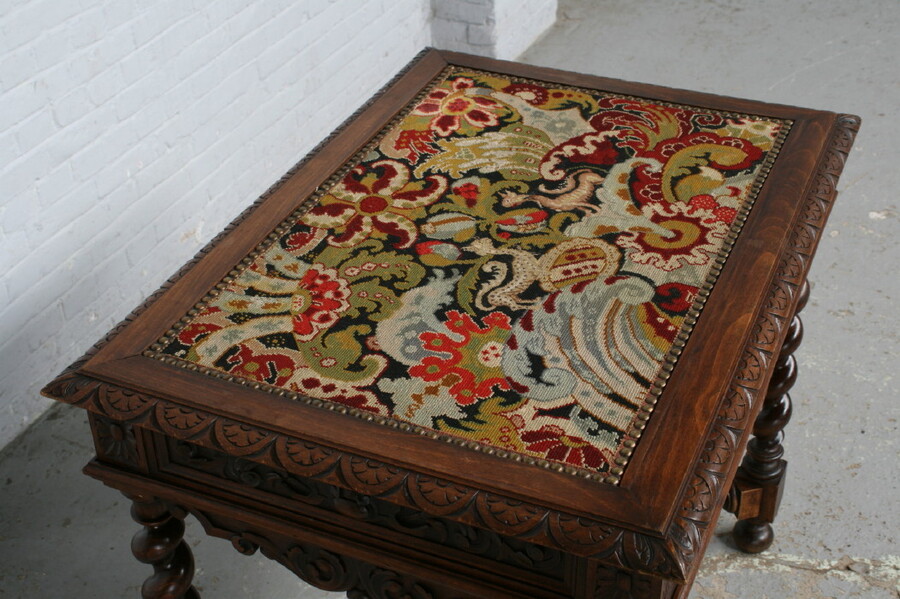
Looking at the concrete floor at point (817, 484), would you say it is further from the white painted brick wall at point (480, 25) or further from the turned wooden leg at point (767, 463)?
the white painted brick wall at point (480, 25)

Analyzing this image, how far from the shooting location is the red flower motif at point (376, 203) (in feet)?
5.26

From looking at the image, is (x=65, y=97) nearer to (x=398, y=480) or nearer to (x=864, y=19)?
(x=398, y=480)

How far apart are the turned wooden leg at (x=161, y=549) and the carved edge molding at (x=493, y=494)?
20 cm

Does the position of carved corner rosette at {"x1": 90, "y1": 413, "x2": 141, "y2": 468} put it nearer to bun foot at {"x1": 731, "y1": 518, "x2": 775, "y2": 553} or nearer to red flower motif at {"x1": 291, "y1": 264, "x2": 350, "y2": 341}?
red flower motif at {"x1": 291, "y1": 264, "x2": 350, "y2": 341}

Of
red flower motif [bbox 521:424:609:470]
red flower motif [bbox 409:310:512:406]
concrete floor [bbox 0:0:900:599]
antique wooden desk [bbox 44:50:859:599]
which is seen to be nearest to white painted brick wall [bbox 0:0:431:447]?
concrete floor [bbox 0:0:900:599]

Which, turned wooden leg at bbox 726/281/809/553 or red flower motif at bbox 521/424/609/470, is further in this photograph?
turned wooden leg at bbox 726/281/809/553

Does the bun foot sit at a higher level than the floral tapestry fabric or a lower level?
lower

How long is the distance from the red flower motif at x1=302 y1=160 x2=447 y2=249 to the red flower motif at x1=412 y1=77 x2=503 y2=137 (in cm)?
16

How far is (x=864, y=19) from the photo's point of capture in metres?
3.99

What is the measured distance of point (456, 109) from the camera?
1.92 meters

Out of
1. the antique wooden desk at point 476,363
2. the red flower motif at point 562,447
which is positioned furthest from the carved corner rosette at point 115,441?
the red flower motif at point 562,447

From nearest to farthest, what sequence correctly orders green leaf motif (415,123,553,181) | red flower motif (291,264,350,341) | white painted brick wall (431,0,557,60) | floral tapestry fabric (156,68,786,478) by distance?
floral tapestry fabric (156,68,786,478), red flower motif (291,264,350,341), green leaf motif (415,123,553,181), white painted brick wall (431,0,557,60)

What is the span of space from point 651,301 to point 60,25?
1296 mm

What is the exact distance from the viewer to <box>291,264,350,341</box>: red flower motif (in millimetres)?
1410
